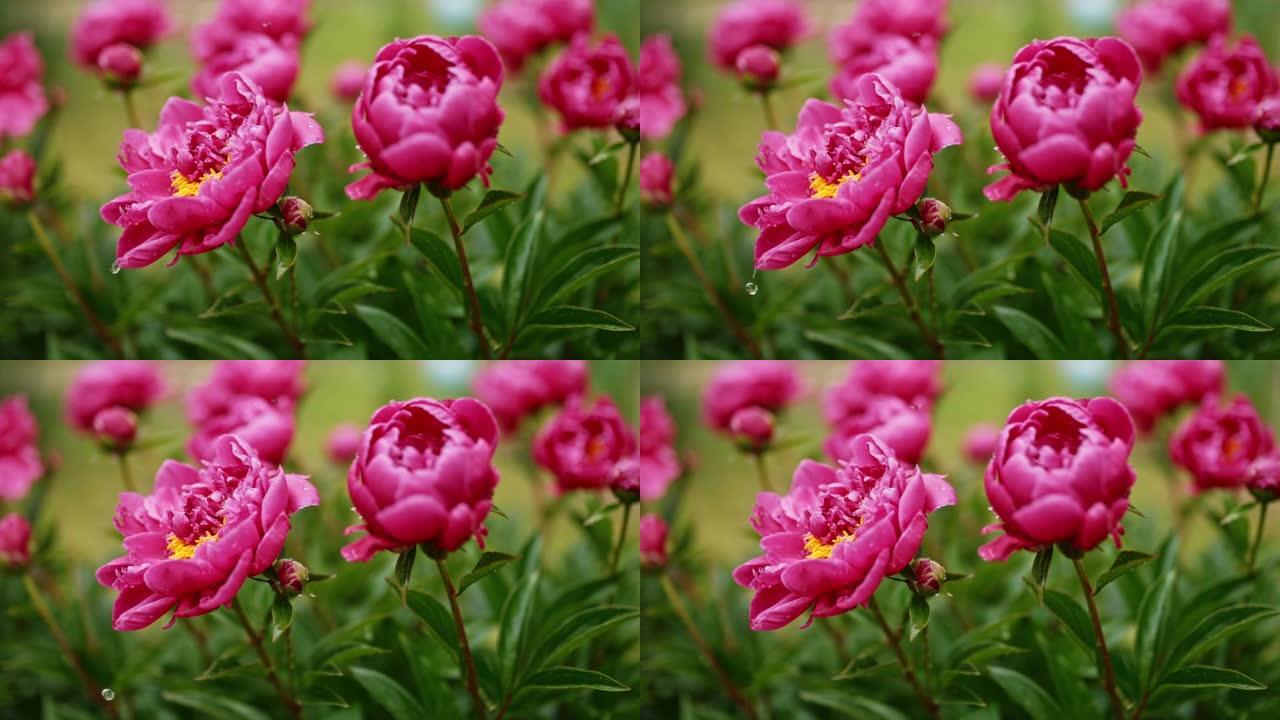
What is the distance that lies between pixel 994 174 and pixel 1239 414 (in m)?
0.46

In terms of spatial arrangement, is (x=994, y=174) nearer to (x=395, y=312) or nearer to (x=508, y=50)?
(x=508, y=50)

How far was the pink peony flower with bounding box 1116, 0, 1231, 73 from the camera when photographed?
1.62 m

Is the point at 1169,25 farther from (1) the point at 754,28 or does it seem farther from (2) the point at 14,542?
(2) the point at 14,542

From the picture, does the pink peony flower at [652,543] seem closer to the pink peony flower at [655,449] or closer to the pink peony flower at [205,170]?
the pink peony flower at [655,449]

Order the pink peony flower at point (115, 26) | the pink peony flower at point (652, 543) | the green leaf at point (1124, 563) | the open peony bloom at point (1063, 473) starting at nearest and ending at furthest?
the open peony bloom at point (1063, 473) → the green leaf at point (1124, 563) → the pink peony flower at point (652, 543) → the pink peony flower at point (115, 26)

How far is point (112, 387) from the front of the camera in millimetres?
1648

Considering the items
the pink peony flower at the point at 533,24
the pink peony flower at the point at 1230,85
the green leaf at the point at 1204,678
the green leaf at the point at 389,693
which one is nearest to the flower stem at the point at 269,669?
the green leaf at the point at 389,693

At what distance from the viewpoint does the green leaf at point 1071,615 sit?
1.33 meters

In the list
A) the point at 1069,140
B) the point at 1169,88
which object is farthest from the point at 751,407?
the point at 1169,88

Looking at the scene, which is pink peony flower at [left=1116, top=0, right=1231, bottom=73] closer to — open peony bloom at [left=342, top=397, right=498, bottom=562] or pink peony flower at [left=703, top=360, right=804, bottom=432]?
pink peony flower at [left=703, top=360, right=804, bottom=432]

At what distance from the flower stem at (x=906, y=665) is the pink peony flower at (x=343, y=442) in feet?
2.49

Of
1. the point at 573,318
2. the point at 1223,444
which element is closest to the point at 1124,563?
the point at 1223,444

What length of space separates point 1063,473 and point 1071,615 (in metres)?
0.31

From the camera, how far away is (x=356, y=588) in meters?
1.60
